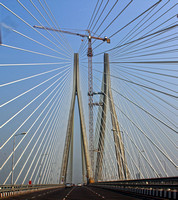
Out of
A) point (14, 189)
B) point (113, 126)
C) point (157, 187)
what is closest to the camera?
point (157, 187)

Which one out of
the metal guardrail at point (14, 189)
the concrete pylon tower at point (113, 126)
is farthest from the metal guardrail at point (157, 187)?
the metal guardrail at point (14, 189)

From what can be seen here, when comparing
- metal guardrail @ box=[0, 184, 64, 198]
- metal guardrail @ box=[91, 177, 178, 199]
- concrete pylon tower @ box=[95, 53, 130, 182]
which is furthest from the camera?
concrete pylon tower @ box=[95, 53, 130, 182]

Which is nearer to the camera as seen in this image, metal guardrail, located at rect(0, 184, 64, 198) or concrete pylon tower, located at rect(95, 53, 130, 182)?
metal guardrail, located at rect(0, 184, 64, 198)

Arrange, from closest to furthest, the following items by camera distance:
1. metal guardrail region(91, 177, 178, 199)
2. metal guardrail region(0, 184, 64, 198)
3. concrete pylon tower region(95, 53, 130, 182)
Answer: metal guardrail region(91, 177, 178, 199) < metal guardrail region(0, 184, 64, 198) < concrete pylon tower region(95, 53, 130, 182)

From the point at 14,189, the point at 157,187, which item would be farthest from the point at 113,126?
the point at 157,187

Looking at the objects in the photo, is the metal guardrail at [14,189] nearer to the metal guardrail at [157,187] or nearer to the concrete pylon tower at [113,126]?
the metal guardrail at [157,187]

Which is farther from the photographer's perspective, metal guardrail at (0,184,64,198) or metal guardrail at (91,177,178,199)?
metal guardrail at (0,184,64,198)

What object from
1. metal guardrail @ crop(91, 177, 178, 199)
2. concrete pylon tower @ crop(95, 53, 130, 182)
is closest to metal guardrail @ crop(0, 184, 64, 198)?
metal guardrail @ crop(91, 177, 178, 199)

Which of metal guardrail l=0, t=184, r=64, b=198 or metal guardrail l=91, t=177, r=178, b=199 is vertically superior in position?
metal guardrail l=91, t=177, r=178, b=199

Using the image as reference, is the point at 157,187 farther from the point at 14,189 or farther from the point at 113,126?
the point at 113,126

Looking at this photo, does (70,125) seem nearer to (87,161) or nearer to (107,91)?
(87,161)

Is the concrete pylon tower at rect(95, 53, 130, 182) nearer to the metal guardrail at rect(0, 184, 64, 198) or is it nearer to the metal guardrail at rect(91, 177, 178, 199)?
the metal guardrail at rect(91, 177, 178, 199)

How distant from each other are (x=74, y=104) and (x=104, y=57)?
37.1 ft

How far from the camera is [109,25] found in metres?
27.6
